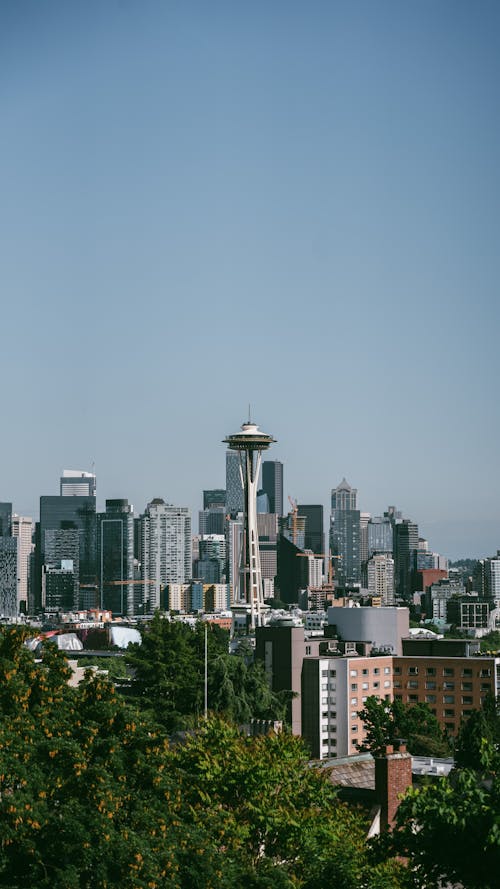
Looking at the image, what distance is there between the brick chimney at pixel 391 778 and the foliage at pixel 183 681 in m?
31.0

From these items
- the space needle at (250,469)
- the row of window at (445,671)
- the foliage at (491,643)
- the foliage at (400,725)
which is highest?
the space needle at (250,469)

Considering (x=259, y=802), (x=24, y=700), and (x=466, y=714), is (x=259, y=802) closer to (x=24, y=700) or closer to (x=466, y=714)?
(x=24, y=700)

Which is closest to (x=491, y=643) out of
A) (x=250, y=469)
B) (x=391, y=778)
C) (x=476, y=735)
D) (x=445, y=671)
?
(x=250, y=469)

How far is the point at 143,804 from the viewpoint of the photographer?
2142 centimetres

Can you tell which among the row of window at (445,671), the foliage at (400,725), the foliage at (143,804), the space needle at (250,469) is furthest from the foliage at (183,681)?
the space needle at (250,469)

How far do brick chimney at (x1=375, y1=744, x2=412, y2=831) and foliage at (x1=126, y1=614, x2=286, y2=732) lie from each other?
31.0 metres

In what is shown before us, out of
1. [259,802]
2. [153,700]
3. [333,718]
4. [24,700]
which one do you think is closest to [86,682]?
[24,700]

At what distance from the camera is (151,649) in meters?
66.6

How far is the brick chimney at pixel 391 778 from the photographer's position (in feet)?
98.7

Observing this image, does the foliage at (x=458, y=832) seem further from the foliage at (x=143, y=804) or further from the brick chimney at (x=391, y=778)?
the brick chimney at (x=391, y=778)

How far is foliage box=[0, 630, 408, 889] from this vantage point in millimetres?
19344

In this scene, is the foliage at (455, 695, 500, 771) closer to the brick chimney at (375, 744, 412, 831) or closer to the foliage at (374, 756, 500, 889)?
the brick chimney at (375, 744, 412, 831)

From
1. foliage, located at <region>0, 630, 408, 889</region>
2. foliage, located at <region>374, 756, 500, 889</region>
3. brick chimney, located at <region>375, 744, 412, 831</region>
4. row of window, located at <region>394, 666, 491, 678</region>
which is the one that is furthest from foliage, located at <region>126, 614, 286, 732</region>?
foliage, located at <region>374, 756, 500, 889</region>

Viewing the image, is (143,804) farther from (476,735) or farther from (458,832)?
(476,735)
